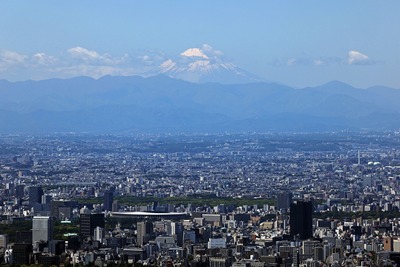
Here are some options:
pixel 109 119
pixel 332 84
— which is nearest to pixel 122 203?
pixel 109 119

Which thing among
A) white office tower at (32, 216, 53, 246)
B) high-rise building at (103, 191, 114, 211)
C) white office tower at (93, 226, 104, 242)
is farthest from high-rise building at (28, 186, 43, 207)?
white office tower at (93, 226, 104, 242)

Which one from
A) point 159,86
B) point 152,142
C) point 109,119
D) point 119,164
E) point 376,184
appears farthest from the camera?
point 159,86

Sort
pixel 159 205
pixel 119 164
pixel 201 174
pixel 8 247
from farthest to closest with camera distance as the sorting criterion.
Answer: pixel 119 164 < pixel 201 174 < pixel 159 205 < pixel 8 247

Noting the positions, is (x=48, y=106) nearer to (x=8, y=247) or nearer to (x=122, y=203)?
(x=122, y=203)

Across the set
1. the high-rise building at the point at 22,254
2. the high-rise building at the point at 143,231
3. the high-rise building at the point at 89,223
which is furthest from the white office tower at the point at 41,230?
the high-rise building at the point at 22,254

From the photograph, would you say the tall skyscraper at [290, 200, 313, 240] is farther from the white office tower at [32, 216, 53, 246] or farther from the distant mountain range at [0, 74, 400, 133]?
the distant mountain range at [0, 74, 400, 133]

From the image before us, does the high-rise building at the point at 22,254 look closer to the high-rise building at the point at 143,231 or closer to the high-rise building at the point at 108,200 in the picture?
the high-rise building at the point at 143,231
